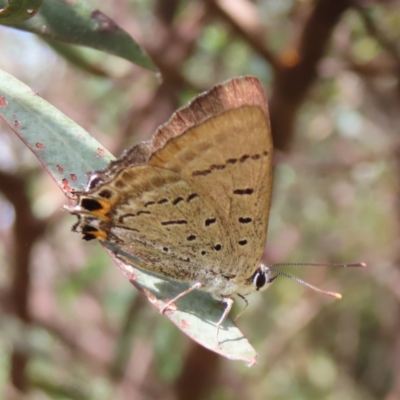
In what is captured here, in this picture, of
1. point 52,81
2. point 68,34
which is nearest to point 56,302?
point 52,81

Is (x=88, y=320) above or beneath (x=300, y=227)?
above

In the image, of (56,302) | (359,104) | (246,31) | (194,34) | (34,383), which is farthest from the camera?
(56,302)

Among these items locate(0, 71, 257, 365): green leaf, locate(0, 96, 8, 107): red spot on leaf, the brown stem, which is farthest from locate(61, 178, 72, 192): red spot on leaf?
the brown stem

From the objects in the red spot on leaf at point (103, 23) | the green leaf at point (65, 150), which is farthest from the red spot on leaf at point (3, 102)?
the red spot on leaf at point (103, 23)

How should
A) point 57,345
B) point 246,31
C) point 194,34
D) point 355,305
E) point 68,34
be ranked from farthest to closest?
point 355,305 < point 57,345 < point 194,34 < point 246,31 < point 68,34

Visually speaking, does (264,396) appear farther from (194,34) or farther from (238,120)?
(238,120)

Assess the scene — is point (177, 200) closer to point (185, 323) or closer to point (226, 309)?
point (226, 309)
